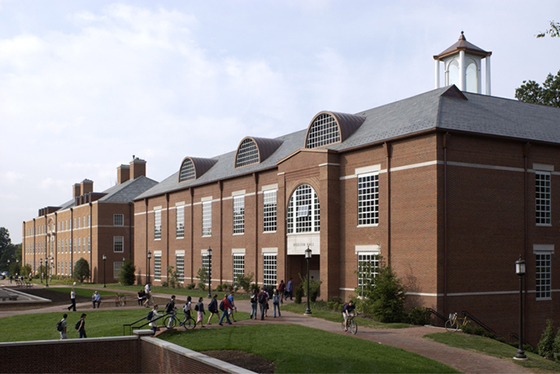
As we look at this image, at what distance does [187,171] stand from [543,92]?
37048mm

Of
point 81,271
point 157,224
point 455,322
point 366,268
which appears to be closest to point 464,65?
point 366,268

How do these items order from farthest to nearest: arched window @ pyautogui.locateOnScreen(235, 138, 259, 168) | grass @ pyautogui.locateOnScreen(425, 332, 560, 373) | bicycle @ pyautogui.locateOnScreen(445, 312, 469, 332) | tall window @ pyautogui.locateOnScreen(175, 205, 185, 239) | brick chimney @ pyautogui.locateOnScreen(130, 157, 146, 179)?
brick chimney @ pyautogui.locateOnScreen(130, 157, 146, 179) < tall window @ pyautogui.locateOnScreen(175, 205, 185, 239) < arched window @ pyautogui.locateOnScreen(235, 138, 259, 168) < bicycle @ pyautogui.locateOnScreen(445, 312, 469, 332) < grass @ pyautogui.locateOnScreen(425, 332, 560, 373)

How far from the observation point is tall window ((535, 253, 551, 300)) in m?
31.9

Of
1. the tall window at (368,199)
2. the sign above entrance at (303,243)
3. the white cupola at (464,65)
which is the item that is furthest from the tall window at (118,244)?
the tall window at (368,199)

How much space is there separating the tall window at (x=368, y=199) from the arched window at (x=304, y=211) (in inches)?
137

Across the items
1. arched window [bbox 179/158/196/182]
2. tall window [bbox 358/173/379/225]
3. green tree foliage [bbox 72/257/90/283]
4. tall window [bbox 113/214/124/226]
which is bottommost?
green tree foliage [bbox 72/257/90/283]

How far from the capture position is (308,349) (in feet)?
66.0

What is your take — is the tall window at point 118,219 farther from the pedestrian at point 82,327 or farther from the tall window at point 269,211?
the pedestrian at point 82,327

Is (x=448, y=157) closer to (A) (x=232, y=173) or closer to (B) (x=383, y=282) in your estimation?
(B) (x=383, y=282)

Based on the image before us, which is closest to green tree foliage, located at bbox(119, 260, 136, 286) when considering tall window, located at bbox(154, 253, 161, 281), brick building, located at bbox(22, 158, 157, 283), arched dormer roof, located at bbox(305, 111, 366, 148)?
tall window, located at bbox(154, 253, 161, 281)

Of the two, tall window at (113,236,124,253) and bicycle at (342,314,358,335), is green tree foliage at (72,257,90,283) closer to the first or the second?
tall window at (113,236,124,253)

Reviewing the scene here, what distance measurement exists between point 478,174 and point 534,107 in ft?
33.5

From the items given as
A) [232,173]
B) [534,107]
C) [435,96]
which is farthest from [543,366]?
[232,173]

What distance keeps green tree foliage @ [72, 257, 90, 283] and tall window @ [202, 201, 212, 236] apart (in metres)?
29.7
